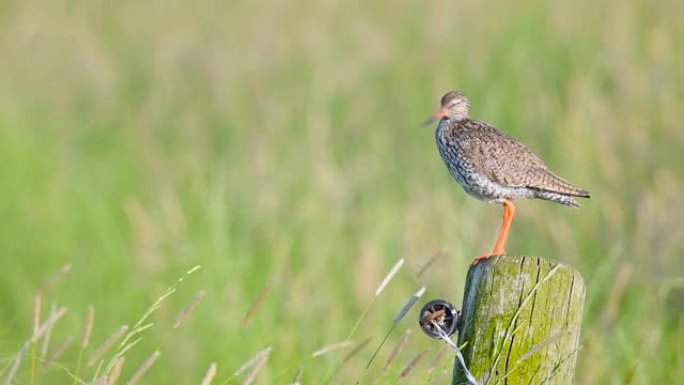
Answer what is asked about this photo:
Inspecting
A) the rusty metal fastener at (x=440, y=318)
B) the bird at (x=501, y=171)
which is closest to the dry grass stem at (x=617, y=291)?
the bird at (x=501, y=171)

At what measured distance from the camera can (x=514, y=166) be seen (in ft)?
15.9

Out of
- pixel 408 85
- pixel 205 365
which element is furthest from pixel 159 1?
pixel 205 365

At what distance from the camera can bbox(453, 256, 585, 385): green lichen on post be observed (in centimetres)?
320

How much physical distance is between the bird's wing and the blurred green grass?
97 centimetres

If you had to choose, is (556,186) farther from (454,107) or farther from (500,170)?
(454,107)

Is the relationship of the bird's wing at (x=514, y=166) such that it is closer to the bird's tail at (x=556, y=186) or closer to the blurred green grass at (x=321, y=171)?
the bird's tail at (x=556, y=186)

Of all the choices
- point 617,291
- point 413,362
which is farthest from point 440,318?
point 617,291

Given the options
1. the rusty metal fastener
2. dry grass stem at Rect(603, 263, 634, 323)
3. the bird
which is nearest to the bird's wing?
the bird

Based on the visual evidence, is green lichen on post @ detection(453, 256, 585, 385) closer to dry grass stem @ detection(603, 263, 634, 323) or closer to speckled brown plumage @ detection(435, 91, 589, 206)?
speckled brown plumage @ detection(435, 91, 589, 206)

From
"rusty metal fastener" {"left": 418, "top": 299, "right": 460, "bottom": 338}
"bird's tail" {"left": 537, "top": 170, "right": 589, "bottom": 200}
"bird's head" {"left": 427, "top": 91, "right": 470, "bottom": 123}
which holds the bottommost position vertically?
"rusty metal fastener" {"left": 418, "top": 299, "right": 460, "bottom": 338}

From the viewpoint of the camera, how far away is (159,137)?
980 cm

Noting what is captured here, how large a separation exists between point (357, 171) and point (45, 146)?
10.1ft

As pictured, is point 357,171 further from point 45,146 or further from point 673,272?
point 45,146

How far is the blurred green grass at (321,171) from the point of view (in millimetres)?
6484
